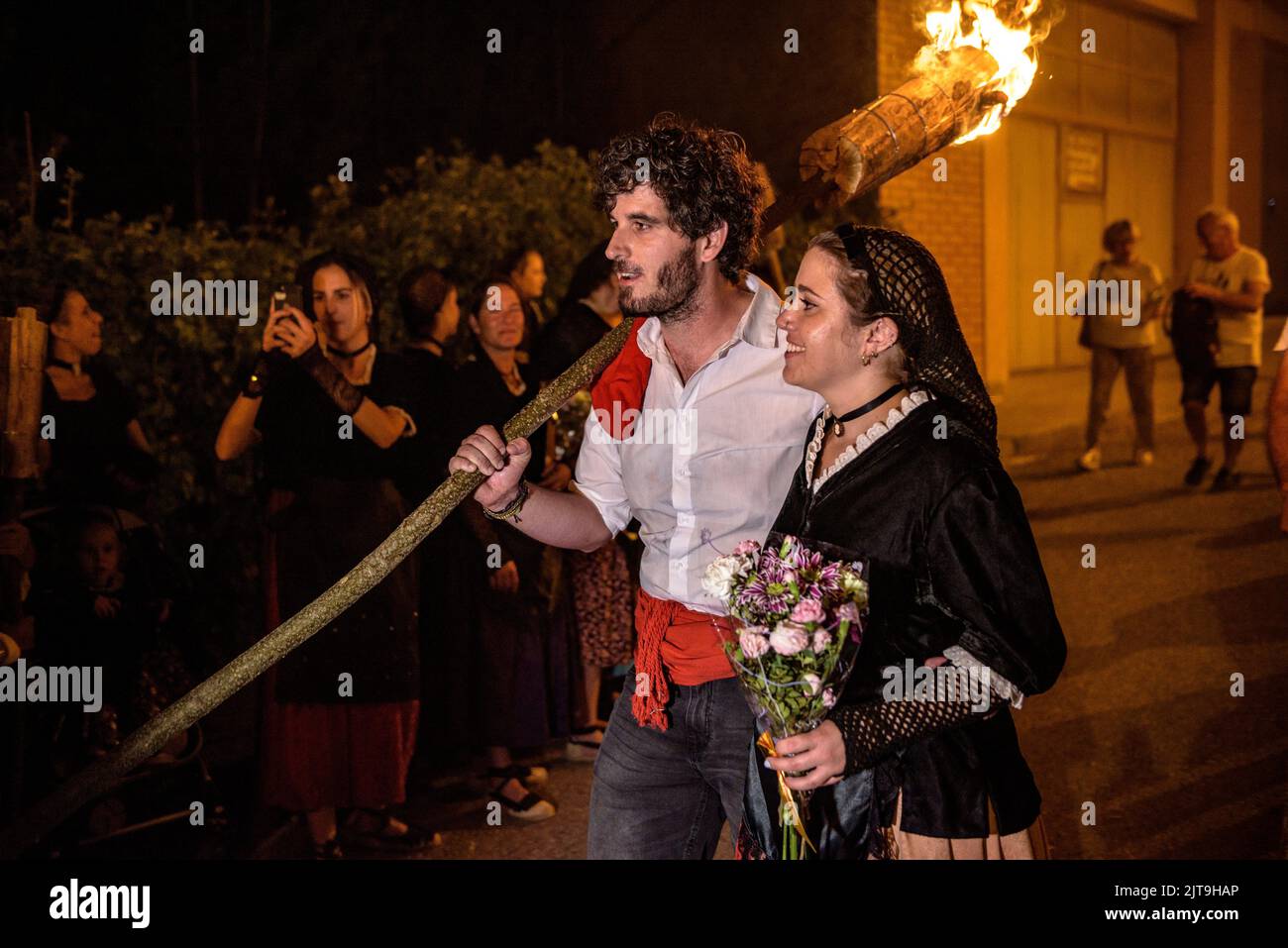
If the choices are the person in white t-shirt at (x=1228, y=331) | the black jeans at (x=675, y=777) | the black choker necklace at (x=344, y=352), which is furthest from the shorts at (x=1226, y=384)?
the black jeans at (x=675, y=777)

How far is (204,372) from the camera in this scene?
258 inches

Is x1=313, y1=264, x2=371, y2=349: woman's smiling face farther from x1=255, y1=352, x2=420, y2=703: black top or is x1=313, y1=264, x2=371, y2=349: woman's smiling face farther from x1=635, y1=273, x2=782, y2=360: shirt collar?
x1=635, y1=273, x2=782, y2=360: shirt collar

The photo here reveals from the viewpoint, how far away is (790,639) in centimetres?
224

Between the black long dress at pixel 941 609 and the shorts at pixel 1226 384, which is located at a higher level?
the shorts at pixel 1226 384

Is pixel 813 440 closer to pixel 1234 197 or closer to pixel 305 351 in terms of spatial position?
pixel 305 351

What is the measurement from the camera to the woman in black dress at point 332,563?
15.5 ft

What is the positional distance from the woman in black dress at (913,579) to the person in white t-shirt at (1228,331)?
863cm

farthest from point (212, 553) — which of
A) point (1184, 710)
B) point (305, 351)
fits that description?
point (1184, 710)

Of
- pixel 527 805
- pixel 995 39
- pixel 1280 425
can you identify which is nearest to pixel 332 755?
pixel 527 805

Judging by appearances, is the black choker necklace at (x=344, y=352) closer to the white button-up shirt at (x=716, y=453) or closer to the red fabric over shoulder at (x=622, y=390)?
the red fabric over shoulder at (x=622, y=390)

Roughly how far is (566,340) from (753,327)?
2980mm

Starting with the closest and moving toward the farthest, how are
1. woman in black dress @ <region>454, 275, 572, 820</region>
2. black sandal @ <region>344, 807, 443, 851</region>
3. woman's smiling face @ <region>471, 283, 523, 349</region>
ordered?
black sandal @ <region>344, 807, 443, 851</region> → woman in black dress @ <region>454, 275, 572, 820</region> → woman's smiling face @ <region>471, 283, 523, 349</region>

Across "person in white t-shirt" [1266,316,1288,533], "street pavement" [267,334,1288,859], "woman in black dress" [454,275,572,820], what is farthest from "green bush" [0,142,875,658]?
"person in white t-shirt" [1266,316,1288,533]

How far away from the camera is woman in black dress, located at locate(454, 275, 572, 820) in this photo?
5.40 m
